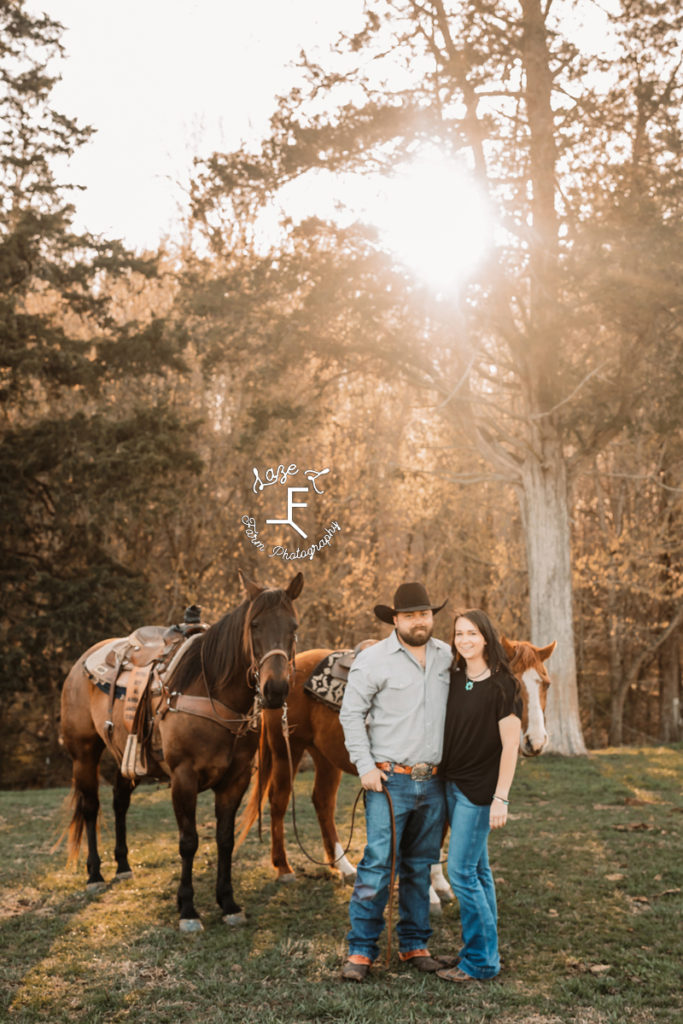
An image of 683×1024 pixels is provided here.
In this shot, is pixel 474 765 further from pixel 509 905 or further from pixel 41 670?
pixel 41 670

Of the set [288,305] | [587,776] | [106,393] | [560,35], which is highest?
[560,35]

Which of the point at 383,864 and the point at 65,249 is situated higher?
the point at 65,249

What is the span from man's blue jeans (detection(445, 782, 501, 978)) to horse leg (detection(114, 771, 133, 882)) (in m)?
2.91

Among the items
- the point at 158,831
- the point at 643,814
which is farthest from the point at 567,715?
the point at 158,831

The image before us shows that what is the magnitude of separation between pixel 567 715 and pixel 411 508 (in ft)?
21.1

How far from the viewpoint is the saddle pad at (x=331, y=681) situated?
231 inches

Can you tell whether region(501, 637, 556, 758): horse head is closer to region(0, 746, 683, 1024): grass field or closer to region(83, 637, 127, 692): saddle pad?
region(0, 746, 683, 1024): grass field

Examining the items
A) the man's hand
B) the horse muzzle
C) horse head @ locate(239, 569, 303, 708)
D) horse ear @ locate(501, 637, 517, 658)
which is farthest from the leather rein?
the horse muzzle

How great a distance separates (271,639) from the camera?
486cm

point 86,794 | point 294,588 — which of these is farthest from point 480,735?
point 86,794

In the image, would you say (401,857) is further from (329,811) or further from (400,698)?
(329,811)

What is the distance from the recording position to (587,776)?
11.1m

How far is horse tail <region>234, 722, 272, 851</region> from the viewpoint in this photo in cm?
598

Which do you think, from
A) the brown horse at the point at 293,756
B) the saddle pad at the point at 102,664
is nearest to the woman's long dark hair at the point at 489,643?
the brown horse at the point at 293,756
